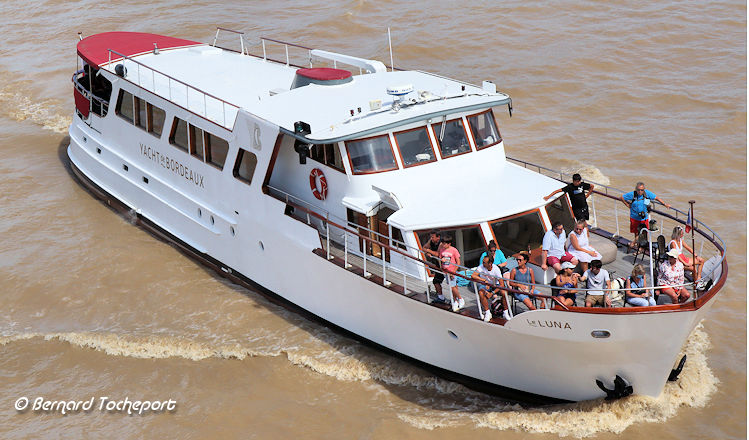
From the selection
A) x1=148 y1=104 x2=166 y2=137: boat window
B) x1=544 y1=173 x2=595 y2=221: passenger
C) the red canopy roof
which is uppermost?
the red canopy roof

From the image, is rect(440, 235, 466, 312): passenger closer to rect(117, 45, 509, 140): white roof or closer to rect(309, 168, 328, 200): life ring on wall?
rect(117, 45, 509, 140): white roof

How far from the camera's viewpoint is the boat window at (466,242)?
1122 cm

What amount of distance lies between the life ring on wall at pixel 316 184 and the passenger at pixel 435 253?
2.10 metres

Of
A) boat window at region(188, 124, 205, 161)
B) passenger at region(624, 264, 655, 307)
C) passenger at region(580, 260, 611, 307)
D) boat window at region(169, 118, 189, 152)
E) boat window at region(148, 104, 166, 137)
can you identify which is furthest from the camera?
boat window at region(148, 104, 166, 137)

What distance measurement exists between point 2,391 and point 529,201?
837cm

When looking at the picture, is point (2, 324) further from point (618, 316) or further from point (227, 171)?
point (618, 316)

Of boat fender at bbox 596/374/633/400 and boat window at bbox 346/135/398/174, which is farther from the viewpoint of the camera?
boat window at bbox 346/135/398/174

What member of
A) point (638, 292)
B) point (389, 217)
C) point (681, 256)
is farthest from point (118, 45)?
point (681, 256)

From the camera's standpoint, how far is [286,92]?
44.5 ft

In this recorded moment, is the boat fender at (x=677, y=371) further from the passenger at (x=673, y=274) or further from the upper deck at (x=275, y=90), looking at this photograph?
the upper deck at (x=275, y=90)

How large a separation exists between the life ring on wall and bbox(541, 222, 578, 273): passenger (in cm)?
350

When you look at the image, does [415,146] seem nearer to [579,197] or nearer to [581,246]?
[579,197]

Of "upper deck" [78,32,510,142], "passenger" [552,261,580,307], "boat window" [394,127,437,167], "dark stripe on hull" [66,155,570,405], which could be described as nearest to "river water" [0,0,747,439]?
"dark stripe on hull" [66,155,570,405]

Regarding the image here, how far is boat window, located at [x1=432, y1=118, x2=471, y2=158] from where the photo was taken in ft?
40.8
